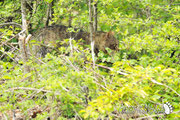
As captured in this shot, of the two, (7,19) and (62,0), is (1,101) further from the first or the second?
(7,19)

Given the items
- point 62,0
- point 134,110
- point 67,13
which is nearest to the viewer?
point 134,110

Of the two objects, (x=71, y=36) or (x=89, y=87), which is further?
(x=71, y=36)

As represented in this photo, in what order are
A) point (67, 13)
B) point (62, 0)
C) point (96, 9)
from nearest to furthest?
point (62, 0), point (67, 13), point (96, 9)

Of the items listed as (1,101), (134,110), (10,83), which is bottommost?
(134,110)

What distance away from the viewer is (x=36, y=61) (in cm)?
309

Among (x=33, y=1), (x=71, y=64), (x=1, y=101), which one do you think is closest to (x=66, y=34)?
(x=33, y=1)

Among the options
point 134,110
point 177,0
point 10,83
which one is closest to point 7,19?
point 10,83

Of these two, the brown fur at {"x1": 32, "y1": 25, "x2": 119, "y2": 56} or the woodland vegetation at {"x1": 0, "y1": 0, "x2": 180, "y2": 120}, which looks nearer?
the woodland vegetation at {"x1": 0, "y1": 0, "x2": 180, "y2": 120}

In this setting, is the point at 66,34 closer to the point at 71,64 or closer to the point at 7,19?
the point at 7,19

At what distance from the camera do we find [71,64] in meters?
2.48

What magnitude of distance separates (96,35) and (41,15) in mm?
1774

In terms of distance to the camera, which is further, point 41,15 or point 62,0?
point 41,15

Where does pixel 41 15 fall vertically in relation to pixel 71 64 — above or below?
above

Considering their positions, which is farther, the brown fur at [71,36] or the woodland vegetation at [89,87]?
the brown fur at [71,36]
